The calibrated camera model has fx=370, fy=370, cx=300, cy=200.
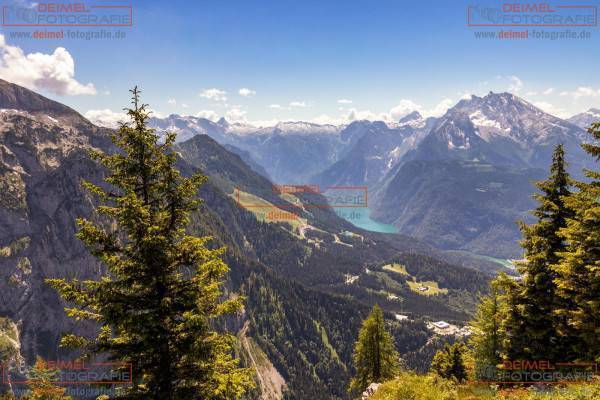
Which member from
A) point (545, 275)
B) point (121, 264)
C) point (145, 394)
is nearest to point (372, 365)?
point (545, 275)

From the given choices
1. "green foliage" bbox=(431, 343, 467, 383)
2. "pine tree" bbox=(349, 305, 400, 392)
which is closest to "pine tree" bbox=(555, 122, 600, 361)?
"pine tree" bbox=(349, 305, 400, 392)

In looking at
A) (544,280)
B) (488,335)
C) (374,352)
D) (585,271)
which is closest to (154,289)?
(585,271)

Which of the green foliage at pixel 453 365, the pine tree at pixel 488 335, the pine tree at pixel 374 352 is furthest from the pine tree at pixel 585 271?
the green foliage at pixel 453 365

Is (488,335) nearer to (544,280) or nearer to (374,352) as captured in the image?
(374,352)

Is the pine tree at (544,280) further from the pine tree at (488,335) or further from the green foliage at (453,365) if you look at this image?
the green foliage at (453,365)

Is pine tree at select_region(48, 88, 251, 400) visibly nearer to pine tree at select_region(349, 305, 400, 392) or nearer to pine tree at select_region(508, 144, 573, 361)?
pine tree at select_region(508, 144, 573, 361)
